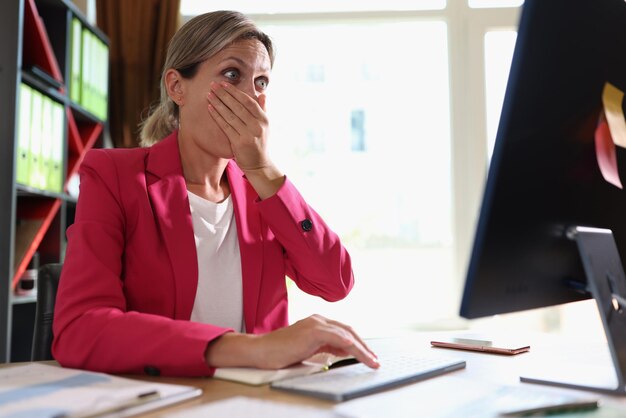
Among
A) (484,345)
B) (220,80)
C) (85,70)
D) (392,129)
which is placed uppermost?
Answer: (85,70)

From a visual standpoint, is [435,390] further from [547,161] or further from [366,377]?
[547,161]

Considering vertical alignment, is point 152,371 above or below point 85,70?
below

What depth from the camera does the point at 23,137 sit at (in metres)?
2.02

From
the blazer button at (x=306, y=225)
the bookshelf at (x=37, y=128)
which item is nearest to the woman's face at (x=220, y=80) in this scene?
the blazer button at (x=306, y=225)

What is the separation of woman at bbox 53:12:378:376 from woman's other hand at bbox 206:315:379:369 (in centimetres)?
11

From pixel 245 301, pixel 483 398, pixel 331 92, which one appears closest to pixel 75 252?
pixel 245 301

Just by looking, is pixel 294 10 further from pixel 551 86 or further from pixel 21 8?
pixel 551 86

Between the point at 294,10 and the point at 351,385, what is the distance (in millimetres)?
2717

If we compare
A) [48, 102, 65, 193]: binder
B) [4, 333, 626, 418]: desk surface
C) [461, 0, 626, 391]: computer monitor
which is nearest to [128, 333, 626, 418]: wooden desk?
[4, 333, 626, 418]: desk surface

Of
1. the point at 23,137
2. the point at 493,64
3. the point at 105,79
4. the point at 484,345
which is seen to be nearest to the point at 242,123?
the point at 484,345

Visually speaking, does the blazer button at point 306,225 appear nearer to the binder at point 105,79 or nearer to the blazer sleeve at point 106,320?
the blazer sleeve at point 106,320

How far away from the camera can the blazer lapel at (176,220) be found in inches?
43.3

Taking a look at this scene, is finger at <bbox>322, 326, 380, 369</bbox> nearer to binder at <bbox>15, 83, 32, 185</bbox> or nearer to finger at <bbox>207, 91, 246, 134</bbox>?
finger at <bbox>207, 91, 246, 134</bbox>

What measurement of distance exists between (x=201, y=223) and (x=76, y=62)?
5.10ft
